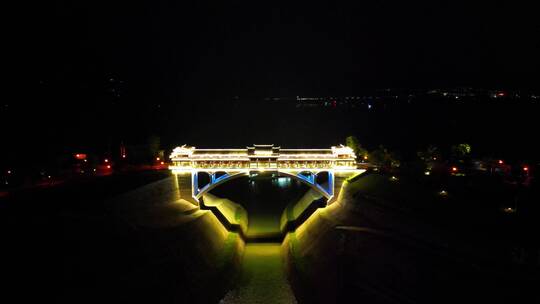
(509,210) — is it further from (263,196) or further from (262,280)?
(263,196)

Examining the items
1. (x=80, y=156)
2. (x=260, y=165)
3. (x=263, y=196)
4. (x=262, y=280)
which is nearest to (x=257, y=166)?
(x=260, y=165)

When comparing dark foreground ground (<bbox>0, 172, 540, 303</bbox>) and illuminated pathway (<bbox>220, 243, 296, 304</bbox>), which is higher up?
dark foreground ground (<bbox>0, 172, 540, 303</bbox>)

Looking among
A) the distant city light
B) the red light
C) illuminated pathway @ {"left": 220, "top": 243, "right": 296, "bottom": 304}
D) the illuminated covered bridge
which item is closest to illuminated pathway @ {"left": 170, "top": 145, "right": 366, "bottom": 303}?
the illuminated covered bridge

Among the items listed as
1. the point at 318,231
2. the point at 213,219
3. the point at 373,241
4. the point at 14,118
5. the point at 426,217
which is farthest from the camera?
the point at 14,118

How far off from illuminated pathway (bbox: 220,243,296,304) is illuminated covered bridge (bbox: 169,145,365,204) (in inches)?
336

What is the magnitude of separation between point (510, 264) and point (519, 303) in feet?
13.0

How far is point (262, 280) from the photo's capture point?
31.2 metres

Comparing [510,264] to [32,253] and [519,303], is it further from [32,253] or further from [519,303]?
[32,253]

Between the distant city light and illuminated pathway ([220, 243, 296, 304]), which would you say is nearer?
illuminated pathway ([220, 243, 296, 304])

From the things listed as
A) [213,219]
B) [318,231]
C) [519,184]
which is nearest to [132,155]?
[213,219]

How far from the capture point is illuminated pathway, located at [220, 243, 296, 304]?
27781 mm

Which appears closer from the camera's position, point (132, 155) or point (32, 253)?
point (32, 253)

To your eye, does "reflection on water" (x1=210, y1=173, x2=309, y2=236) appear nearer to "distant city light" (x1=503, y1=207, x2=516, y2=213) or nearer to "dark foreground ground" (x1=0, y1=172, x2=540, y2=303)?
"dark foreground ground" (x1=0, y1=172, x2=540, y2=303)

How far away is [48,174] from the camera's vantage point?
43.8 metres
